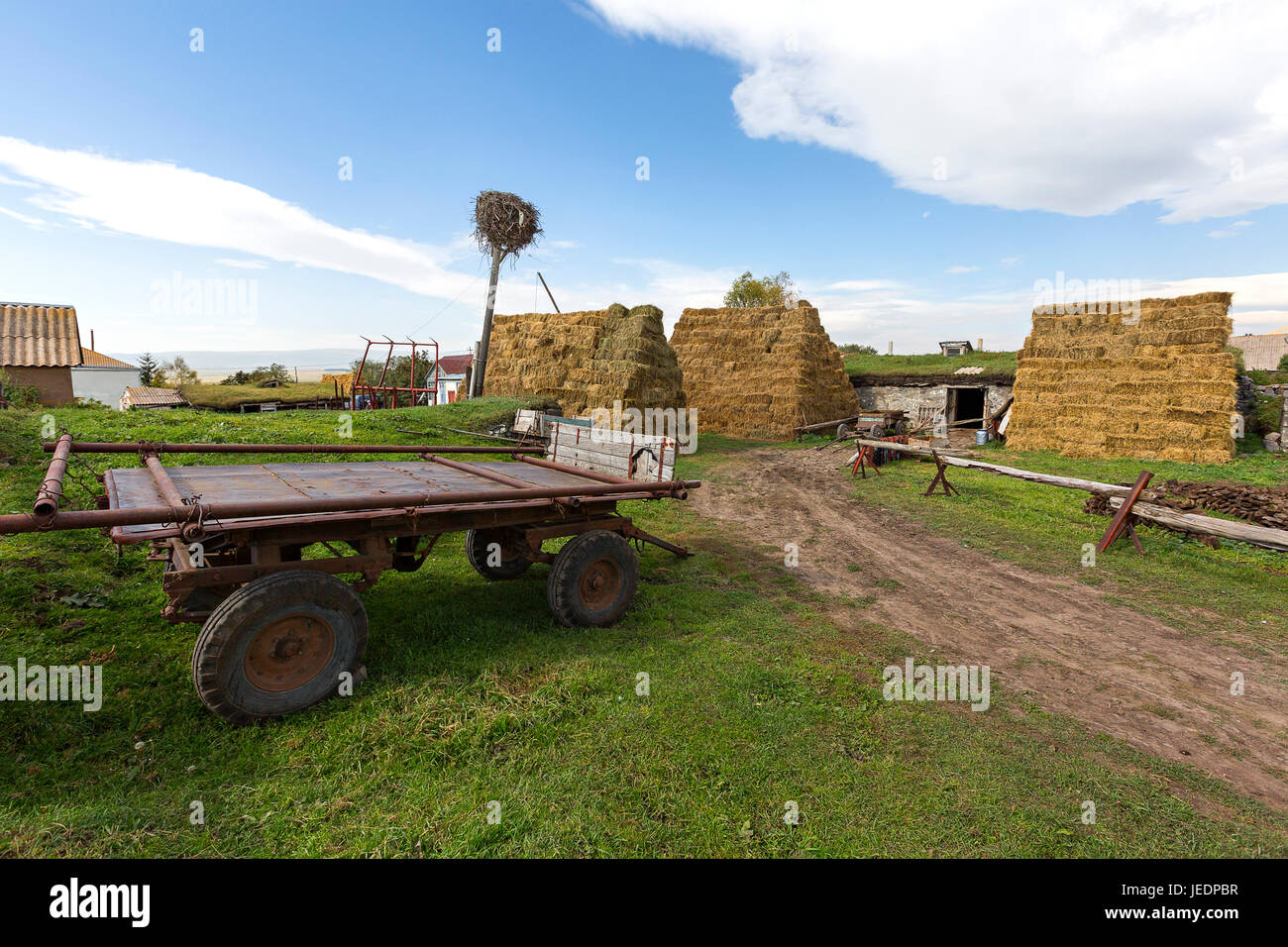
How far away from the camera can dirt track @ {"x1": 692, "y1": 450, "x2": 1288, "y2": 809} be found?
16.5 ft

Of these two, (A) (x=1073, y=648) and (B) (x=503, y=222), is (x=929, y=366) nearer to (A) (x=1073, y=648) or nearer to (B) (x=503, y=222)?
(B) (x=503, y=222)

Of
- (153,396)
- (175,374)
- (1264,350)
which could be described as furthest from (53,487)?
(1264,350)

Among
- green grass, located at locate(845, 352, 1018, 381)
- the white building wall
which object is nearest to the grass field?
green grass, located at locate(845, 352, 1018, 381)

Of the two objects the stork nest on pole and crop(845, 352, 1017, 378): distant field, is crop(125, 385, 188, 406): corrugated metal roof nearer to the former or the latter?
the stork nest on pole

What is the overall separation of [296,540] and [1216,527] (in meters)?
13.4

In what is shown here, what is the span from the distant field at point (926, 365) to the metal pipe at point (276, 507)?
2802cm

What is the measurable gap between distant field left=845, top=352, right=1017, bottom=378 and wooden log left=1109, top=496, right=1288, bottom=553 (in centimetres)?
1862

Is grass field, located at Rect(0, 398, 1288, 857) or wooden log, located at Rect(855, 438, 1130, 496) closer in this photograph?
grass field, located at Rect(0, 398, 1288, 857)

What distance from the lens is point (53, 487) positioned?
3.80m

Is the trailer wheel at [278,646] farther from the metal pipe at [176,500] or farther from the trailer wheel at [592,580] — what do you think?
the trailer wheel at [592,580]

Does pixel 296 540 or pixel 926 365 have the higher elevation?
pixel 926 365

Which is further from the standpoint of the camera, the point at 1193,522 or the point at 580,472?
the point at 1193,522

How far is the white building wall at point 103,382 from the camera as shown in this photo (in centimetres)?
3316

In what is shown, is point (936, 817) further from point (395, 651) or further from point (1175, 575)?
point (1175, 575)
